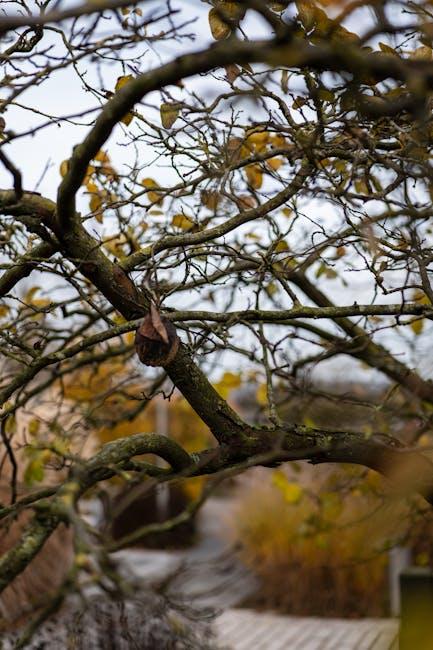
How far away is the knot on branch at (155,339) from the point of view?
269cm

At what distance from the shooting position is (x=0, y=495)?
7.70 metres

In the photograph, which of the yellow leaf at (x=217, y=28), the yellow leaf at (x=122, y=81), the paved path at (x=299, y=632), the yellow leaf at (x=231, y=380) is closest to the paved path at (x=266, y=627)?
the paved path at (x=299, y=632)

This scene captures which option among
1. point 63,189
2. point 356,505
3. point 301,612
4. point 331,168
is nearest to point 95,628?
point 331,168

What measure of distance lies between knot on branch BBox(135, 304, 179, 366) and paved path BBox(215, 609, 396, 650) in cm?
482

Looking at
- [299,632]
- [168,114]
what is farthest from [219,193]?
[299,632]

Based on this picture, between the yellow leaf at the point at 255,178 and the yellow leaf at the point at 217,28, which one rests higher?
the yellow leaf at the point at 255,178

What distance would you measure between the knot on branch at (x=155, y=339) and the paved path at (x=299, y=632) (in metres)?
4.82

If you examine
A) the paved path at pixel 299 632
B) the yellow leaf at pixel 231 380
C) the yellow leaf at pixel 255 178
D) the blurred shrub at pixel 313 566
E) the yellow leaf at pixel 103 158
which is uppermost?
the yellow leaf at pixel 103 158

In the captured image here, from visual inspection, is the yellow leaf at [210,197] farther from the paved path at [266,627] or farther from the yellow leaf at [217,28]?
the paved path at [266,627]

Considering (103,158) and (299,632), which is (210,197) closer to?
(103,158)

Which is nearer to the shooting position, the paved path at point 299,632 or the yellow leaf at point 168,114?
the yellow leaf at point 168,114

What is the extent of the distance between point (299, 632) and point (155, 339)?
244 inches

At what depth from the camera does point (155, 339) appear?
272 centimetres

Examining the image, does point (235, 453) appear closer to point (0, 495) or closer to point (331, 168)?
point (331, 168)
